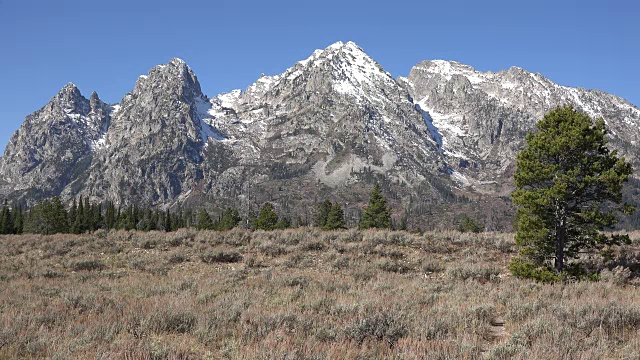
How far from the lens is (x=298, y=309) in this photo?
32.9 feet

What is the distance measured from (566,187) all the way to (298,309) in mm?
10845

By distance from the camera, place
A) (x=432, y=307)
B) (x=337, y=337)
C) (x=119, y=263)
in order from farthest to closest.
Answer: (x=119, y=263), (x=432, y=307), (x=337, y=337)

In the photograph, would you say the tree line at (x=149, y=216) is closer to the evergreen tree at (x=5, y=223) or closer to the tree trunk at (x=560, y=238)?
the evergreen tree at (x=5, y=223)

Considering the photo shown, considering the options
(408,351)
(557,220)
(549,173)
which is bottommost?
(408,351)

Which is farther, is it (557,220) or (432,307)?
(557,220)

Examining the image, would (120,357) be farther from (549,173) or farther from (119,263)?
(549,173)

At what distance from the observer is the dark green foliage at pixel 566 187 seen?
1512 centimetres

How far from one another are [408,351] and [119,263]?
50.7ft

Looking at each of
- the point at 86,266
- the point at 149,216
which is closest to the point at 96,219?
the point at 149,216

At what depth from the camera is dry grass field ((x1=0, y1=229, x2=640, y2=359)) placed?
273 inches

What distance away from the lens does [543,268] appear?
15.4 m

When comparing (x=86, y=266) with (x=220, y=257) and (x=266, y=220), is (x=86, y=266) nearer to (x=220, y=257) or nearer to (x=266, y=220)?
(x=220, y=257)

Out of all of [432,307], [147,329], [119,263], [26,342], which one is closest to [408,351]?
[432,307]

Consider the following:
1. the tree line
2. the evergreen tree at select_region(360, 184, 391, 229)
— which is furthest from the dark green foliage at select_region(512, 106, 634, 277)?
the evergreen tree at select_region(360, 184, 391, 229)
